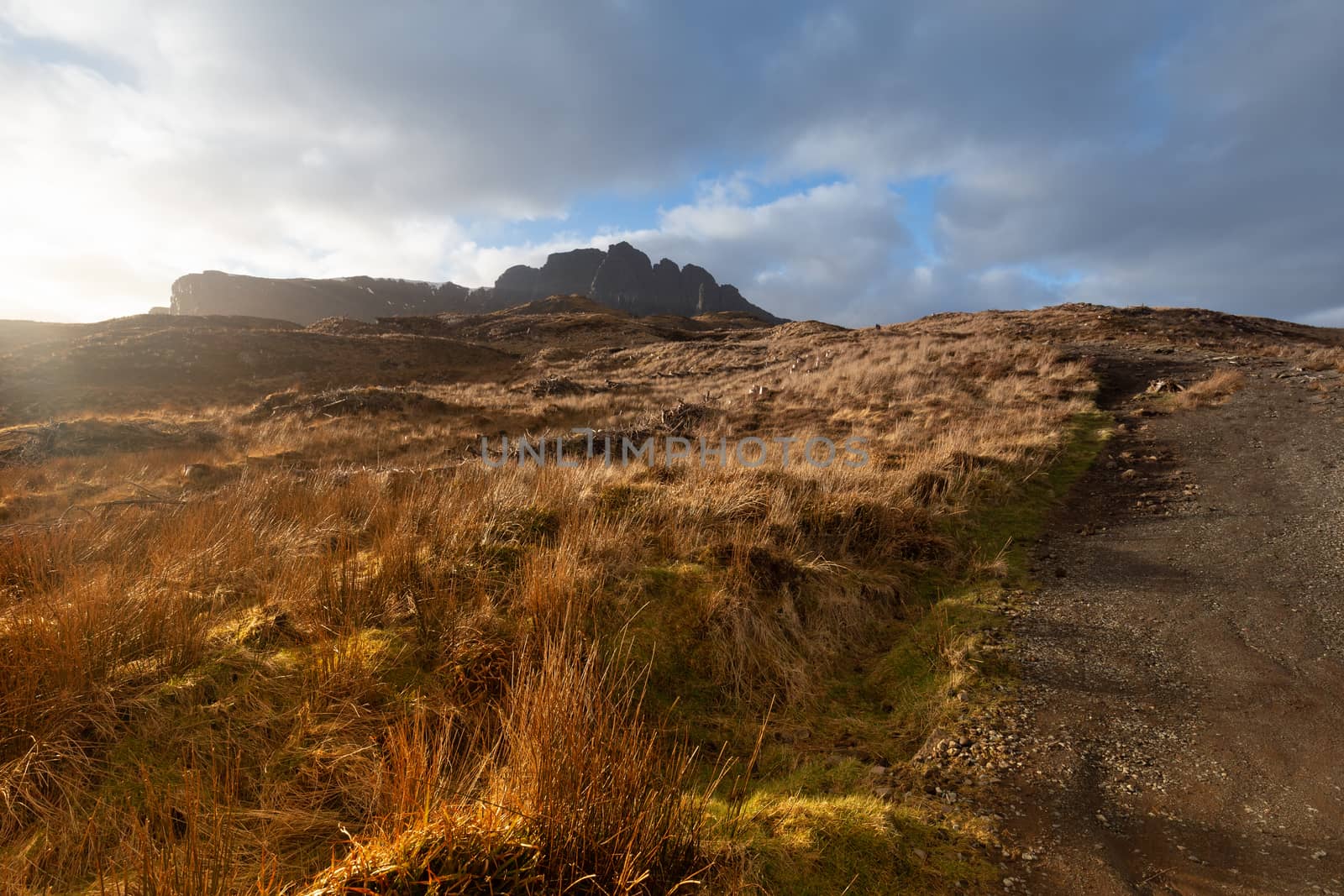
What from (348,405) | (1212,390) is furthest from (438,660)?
(348,405)

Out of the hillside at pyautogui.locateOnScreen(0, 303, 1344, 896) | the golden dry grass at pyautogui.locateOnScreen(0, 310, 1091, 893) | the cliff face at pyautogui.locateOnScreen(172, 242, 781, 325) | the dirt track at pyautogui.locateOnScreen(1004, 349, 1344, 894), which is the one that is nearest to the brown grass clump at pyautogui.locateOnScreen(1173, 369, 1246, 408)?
the hillside at pyautogui.locateOnScreen(0, 303, 1344, 896)

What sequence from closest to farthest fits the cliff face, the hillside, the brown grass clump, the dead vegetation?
1. the hillside
2. the brown grass clump
3. the dead vegetation
4. the cliff face

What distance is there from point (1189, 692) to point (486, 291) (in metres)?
146

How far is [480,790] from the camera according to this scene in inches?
83.8

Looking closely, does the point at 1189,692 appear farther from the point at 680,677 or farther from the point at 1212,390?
the point at 1212,390

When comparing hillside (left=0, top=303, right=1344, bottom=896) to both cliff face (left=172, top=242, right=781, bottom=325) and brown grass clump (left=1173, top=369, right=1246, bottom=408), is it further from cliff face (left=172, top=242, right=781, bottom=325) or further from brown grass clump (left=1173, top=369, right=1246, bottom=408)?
cliff face (left=172, top=242, right=781, bottom=325)

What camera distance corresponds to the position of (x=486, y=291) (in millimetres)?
135625

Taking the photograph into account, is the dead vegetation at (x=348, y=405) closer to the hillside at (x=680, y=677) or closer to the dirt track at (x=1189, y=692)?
the hillside at (x=680, y=677)

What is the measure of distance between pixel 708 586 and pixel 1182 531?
546 centimetres

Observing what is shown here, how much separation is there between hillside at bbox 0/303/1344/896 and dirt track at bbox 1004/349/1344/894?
0.02 meters

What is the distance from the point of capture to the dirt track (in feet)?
7.65

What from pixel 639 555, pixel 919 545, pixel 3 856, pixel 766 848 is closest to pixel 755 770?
pixel 766 848

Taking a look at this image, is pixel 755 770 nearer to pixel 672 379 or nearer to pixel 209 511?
pixel 209 511

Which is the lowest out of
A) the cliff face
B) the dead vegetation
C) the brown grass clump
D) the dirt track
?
the dirt track
